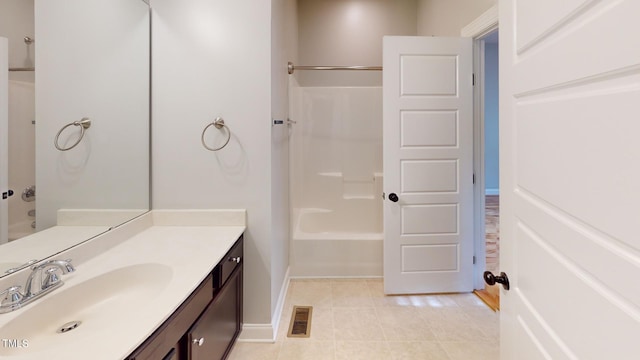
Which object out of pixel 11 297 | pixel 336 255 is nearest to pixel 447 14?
pixel 336 255

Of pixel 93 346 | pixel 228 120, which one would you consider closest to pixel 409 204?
pixel 228 120

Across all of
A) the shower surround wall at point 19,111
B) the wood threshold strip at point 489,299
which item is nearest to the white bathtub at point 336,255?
the wood threshold strip at point 489,299

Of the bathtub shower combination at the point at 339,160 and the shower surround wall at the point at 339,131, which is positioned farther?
the bathtub shower combination at the point at 339,160

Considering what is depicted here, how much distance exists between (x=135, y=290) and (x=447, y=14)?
10.7ft

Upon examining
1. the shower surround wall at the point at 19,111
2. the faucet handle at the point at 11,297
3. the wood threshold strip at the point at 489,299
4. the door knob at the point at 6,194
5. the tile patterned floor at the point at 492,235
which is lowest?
the wood threshold strip at the point at 489,299

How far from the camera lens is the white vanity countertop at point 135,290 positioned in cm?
84

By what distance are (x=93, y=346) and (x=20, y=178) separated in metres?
0.73

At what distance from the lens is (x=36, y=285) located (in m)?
1.07

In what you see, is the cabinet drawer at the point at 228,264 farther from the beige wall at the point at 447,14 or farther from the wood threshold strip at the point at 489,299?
the beige wall at the point at 447,14

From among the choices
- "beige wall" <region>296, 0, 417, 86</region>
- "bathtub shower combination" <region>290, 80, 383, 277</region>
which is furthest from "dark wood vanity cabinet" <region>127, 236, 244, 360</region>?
"beige wall" <region>296, 0, 417, 86</region>

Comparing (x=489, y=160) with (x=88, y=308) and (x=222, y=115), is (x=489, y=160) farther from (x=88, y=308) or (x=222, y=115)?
(x=88, y=308)

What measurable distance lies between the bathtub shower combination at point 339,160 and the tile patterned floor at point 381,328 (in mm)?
1023

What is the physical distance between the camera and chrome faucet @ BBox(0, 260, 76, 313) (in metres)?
0.98

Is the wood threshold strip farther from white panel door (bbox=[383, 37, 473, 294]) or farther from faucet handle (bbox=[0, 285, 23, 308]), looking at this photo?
faucet handle (bbox=[0, 285, 23, 308])
